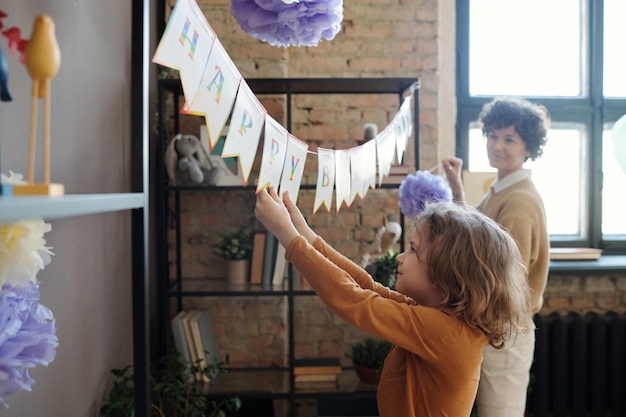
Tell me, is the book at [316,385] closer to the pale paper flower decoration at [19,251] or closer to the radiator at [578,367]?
the radiator at [578,367]

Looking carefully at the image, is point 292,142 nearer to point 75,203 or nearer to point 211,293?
point 75,203

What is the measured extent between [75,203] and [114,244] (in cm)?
139

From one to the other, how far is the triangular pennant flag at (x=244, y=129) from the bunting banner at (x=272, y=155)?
4 cm

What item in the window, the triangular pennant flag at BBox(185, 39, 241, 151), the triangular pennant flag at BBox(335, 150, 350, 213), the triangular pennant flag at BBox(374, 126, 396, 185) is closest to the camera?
the triangular pennant flag at BBox(185, 39, 241, 151)

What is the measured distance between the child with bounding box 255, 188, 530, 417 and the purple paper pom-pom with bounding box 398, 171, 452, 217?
0.78m

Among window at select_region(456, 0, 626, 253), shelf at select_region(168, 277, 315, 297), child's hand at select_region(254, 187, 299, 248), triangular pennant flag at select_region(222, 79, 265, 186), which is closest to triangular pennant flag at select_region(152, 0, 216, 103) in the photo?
triangular pennant flag at select_region(222, 79, 265, 186)

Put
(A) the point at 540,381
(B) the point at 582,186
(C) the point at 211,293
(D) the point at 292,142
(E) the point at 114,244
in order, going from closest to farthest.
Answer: (D) the point at 292,142 → (E) the point at 114,244 → (C) the point at 211,293 → (A) the point at 540,381 → (B) the point at 582,186

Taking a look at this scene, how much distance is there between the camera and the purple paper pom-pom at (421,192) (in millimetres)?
2193

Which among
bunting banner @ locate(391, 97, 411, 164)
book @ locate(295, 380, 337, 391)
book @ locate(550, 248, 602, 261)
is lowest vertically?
book @ locate(295, 380, 337, 391)

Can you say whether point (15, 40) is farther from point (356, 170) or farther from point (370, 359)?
point (370, 359)

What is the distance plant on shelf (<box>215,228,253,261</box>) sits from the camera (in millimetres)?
2732

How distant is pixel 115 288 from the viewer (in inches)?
83.7

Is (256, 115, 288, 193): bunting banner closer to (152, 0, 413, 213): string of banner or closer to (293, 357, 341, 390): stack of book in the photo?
(152, 0, 413, 213): string of banner

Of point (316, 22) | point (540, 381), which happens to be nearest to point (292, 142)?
point (316, 22)
